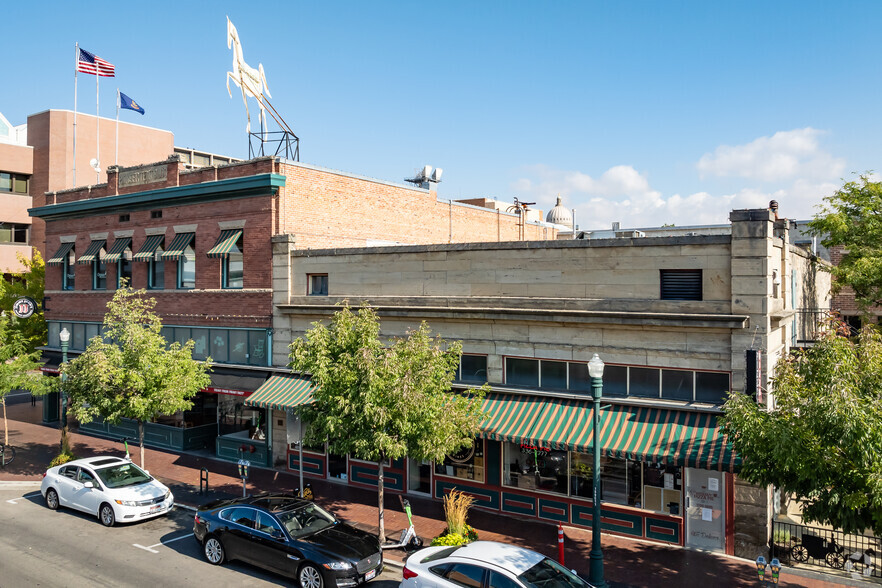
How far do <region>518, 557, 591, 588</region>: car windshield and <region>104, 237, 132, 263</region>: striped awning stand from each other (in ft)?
79.0

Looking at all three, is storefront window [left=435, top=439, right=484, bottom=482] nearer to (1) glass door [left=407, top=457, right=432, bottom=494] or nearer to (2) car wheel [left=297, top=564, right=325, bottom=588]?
(1) glass door [left=407, top=457, right=432, bottom=494]

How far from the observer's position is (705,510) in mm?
15992

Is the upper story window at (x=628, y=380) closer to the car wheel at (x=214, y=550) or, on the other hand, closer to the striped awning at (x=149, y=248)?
the car wheel at (x=214, y=550)

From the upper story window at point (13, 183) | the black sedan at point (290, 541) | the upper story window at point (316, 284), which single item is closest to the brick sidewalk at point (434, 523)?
the black sedan at point (290, 541)

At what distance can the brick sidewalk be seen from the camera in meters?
14.5

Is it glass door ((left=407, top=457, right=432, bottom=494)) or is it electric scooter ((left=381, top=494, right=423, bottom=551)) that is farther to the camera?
glass door ((left=407, top=457, right=432, bottom=494))

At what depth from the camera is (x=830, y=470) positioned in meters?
11.4

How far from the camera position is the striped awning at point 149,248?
90.6 ft

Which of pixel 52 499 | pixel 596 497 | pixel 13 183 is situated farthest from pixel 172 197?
pixel 13 183

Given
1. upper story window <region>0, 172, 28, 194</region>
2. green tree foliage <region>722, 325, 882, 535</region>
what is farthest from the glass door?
upper story window <region>0, 172, 28, 194</region>

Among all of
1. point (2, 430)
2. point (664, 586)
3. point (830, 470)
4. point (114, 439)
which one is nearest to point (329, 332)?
point (664, 586)

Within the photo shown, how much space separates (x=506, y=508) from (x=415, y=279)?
→ 7.42m

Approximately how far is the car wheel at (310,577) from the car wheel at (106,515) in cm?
738

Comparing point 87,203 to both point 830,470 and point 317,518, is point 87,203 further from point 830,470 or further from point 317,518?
point 830,470
